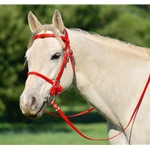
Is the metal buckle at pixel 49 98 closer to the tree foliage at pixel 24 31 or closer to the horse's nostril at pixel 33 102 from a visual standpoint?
the horse's nostril at pixel 33 102

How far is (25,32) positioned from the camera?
57.2 feet

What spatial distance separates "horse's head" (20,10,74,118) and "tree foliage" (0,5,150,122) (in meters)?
11.3

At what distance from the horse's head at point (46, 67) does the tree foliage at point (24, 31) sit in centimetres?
1131

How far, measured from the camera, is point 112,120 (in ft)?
15.4

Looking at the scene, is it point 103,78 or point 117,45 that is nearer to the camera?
point 103,78

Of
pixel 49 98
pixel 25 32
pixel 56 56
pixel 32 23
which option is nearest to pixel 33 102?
pixel 49 98

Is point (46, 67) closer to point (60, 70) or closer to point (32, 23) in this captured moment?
point (60, 70)

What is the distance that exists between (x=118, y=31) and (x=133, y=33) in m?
1.59

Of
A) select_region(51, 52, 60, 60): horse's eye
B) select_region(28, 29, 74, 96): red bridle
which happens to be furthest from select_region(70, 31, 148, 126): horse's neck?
select_region(51, 52, 60, 60): horse's eye

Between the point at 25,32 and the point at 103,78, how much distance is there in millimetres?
13130

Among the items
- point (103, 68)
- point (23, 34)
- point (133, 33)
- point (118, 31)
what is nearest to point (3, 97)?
point (23, 34)

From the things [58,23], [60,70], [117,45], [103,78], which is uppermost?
[58,23]

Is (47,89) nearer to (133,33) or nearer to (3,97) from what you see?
(3,97)

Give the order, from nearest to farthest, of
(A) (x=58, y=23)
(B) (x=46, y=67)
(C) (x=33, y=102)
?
(C) (x=33, y=102), (B) (x=46, y=67), (A) (x=58, y=23)
